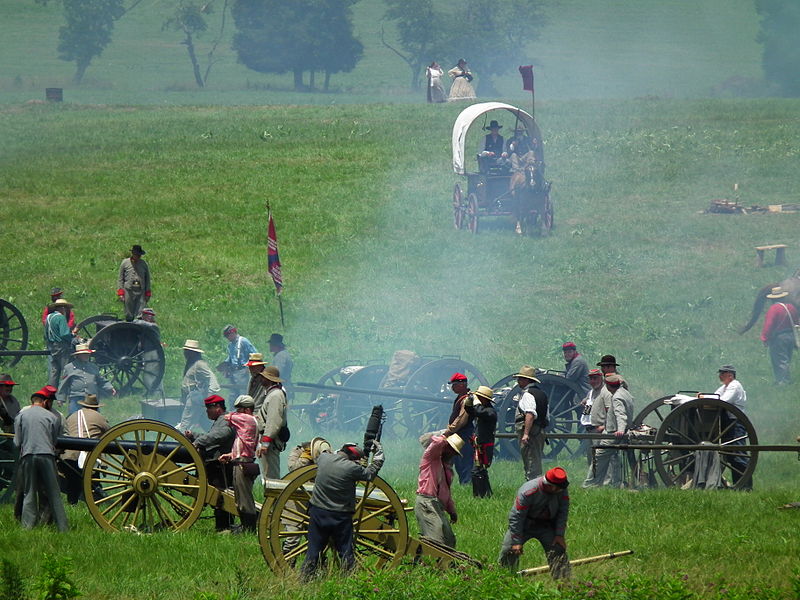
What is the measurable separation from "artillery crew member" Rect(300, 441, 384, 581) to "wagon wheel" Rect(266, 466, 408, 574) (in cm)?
19

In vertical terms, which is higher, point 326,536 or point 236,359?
point 236,359

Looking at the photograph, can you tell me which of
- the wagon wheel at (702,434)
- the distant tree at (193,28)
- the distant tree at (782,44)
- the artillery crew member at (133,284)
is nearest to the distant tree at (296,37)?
the distant tree at (193,28)

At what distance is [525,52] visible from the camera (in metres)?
102

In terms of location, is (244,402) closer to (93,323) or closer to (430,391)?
(430,391)

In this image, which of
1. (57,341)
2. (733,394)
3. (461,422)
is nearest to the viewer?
(461,422)

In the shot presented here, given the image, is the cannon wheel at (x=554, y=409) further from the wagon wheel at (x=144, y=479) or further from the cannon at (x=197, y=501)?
the wagon wheel at (x=144, y=479)

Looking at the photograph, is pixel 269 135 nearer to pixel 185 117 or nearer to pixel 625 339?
pixel 185 117

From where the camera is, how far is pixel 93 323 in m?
22.5

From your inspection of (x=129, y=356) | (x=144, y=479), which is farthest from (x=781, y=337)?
(x=144, y=479)

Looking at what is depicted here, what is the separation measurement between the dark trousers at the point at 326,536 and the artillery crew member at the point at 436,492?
→ 92cm

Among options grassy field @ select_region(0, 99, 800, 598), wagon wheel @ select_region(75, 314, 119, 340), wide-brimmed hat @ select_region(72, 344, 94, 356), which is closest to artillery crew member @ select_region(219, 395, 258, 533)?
grassy field @ select_region(0, 99, 800, 598)

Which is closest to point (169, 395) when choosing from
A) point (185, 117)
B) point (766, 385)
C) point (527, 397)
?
point (527, 397)

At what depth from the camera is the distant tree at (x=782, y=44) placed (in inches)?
3349

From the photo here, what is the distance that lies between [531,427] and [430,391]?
4416 millimetres
